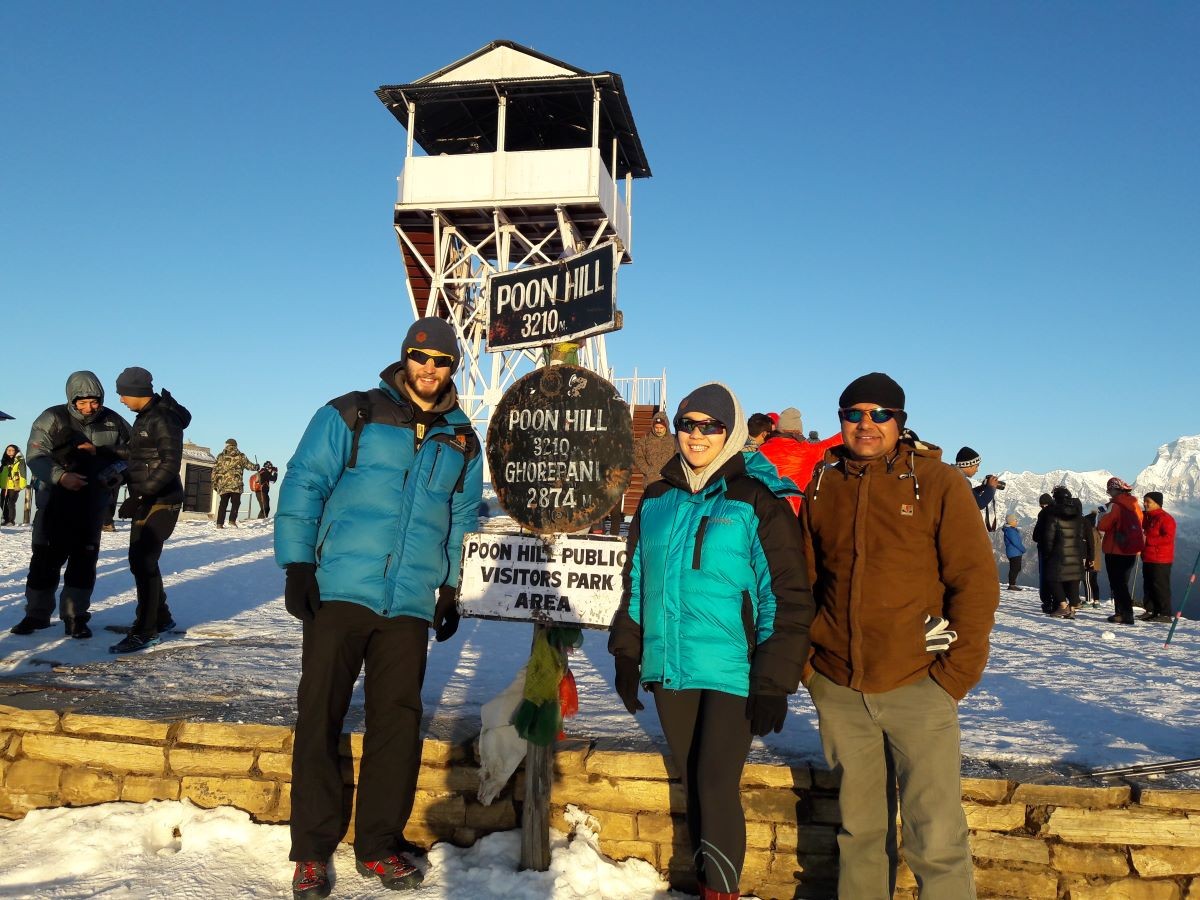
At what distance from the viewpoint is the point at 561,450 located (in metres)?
3.36

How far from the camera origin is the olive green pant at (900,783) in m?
2.57

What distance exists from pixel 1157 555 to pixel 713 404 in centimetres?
1036

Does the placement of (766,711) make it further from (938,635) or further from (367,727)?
(367,727)

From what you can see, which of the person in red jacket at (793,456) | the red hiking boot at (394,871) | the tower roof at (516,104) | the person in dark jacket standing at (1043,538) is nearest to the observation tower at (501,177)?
the tower roof at (516,104)

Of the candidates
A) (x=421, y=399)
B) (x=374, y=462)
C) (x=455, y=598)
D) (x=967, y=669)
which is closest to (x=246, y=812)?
(x=455, y=598)

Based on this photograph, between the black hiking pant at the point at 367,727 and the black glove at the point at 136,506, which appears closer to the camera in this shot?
the black hiking pant at the point at 367,727

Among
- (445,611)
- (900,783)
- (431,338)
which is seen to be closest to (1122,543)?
(900,783)

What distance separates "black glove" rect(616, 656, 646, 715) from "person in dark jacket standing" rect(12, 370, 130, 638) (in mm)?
4522

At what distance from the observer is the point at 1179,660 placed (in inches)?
281

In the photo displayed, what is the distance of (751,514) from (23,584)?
8.61 metres

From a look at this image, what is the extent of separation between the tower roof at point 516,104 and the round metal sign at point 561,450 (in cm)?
1692

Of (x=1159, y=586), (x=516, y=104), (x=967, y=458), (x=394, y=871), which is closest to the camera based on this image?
(x=394, y=871)

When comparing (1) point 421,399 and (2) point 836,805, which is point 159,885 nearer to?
(1) point 421,399

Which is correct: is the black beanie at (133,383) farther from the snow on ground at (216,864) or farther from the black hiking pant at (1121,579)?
the black hiking pant at (1121,579)
